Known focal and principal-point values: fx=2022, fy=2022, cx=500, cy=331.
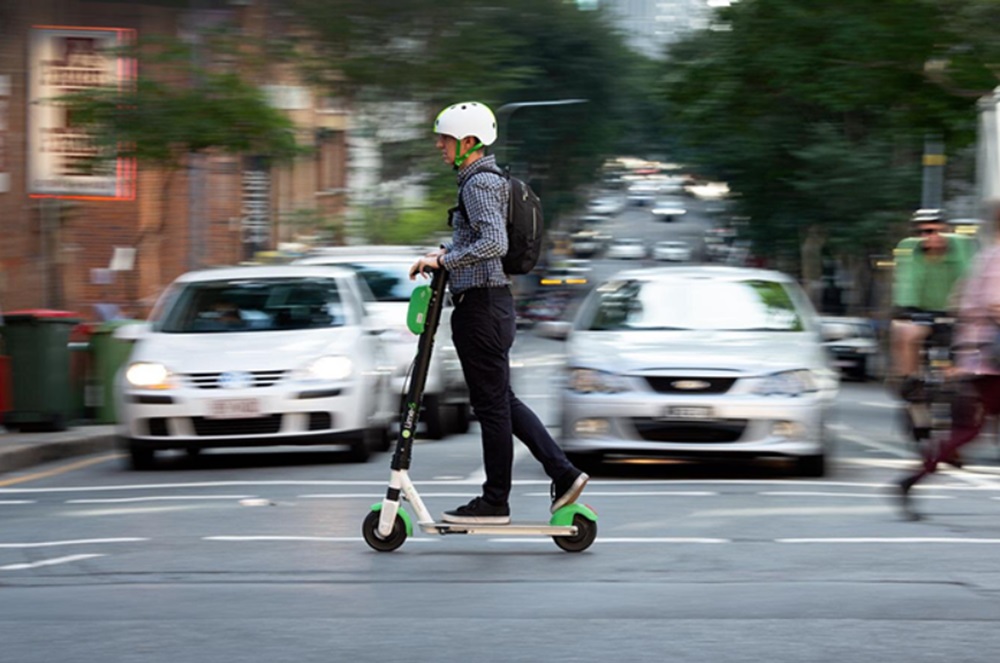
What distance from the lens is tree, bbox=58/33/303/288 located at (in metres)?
24.6

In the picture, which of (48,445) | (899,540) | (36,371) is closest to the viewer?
(899,540)

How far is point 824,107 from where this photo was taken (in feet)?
131

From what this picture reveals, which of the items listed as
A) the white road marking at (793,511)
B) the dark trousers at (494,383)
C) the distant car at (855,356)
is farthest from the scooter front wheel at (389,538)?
the distant car at (855,356)

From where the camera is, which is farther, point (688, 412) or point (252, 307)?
point (252, 307)

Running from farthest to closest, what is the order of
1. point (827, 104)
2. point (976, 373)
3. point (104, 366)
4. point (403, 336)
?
point (827, 104)
point (104, 366)
point (403, 336)
point (976, 373)

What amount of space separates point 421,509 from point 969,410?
3242 mm

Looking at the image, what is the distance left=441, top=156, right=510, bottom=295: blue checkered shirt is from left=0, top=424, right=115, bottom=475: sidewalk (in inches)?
254

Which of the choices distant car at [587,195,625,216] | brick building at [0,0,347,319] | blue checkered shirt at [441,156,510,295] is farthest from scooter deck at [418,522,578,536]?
distant car at [587,195,625,216]

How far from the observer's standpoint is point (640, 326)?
549 inches

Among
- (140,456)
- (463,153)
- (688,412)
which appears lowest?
(140,456)

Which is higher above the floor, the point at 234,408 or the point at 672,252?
the point at 672,252

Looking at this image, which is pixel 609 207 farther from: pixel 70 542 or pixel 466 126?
pixel 466 126

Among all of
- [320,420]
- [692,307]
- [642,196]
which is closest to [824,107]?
[692,307]

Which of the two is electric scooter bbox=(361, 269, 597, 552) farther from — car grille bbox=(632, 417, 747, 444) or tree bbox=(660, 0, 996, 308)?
tree bbox=(660, 0, 996, 308)
